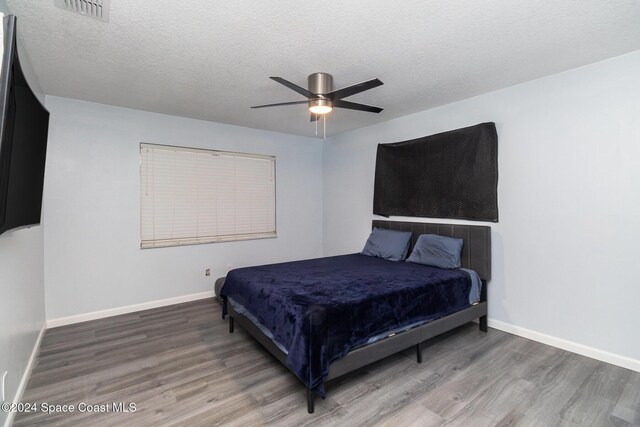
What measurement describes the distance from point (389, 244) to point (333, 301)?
1.94 metres

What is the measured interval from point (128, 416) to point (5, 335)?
0.90 m

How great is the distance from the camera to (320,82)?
2.80m

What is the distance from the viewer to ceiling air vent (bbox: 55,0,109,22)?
1875mm

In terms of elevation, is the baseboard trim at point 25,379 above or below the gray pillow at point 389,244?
below

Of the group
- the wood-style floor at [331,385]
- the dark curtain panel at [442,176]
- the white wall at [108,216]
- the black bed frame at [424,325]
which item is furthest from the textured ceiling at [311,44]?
the wood-style floor at [331,385]

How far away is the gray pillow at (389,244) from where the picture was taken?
396cm

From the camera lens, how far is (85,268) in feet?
11.9

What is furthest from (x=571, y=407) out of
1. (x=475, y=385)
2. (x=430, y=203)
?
(x=430, y=203)

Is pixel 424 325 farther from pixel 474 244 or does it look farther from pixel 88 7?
pixel 88 7

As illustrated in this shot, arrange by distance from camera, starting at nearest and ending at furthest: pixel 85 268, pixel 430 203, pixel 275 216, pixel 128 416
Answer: pixel 128 416 → pixel 85 268 → pixel 430 203 → pixel 275 216

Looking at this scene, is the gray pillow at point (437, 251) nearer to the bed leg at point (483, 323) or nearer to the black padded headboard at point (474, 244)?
the black padded headboard at point (474, 244)

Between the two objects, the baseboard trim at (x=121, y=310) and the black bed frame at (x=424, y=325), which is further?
the baseboard trim at (x=121, y=310)

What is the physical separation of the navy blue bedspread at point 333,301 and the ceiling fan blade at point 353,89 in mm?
1684

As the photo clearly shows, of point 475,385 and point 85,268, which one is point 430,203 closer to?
point 475,385
